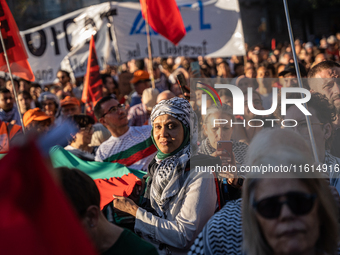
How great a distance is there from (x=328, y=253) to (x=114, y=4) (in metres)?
6.98

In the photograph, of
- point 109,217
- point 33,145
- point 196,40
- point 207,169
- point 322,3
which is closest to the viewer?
point 33,145

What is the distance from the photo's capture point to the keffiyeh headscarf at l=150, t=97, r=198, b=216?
97.2 inches

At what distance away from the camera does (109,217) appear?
266cm

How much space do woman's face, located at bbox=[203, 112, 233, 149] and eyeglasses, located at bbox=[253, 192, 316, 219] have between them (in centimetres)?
151

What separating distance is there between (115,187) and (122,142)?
1.07 meters

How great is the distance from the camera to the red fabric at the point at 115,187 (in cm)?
289

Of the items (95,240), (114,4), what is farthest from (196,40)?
(95,240)

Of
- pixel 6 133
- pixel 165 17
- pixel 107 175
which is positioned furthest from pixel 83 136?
pixel 165 17

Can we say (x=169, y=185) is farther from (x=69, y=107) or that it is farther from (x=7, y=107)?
(x=7, y=107)

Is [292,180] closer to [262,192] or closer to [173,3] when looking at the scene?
[262,192]

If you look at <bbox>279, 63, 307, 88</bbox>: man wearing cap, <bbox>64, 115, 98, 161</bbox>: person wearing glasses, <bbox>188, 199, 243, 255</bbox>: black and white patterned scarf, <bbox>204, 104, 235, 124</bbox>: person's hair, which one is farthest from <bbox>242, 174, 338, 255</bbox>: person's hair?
<bbox>279, 63, 307, 88</bbox>: man wearing cap

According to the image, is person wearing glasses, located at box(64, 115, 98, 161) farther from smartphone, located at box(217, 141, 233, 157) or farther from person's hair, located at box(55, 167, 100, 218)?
person's hair, located at box(55, 167, 100, 218)

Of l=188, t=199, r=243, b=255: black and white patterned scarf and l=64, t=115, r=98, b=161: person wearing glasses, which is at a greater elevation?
l=188, t=199, r=243, b=255: black and white patterned scarf

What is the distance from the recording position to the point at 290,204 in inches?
58.3
